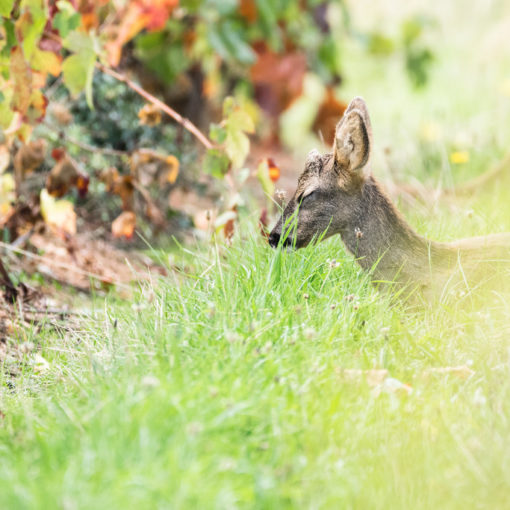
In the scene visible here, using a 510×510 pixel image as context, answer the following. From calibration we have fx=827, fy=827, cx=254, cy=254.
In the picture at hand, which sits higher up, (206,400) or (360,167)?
(360,167)

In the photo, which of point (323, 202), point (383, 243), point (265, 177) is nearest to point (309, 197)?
point (323, 202)

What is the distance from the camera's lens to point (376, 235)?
3.31 metres

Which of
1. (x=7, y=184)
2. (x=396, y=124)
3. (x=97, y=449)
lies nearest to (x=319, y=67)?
(x=396, y=124)

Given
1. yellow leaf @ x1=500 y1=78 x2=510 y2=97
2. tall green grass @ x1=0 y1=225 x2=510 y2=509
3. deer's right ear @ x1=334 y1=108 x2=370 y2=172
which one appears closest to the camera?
tall green grass @ x1=0 y1=225 x2=510 y2=509

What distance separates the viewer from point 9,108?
3992 mm

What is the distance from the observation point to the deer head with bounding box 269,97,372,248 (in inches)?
129

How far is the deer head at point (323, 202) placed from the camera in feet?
10.8

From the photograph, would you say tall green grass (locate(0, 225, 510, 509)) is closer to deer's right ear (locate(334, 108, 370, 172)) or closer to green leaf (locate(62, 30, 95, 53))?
deer's right ear (locate(334, 108, 370, 172))

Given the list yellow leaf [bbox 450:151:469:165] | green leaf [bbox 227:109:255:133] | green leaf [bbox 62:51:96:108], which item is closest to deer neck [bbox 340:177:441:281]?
green leaf [bbox 227:109:255:133]

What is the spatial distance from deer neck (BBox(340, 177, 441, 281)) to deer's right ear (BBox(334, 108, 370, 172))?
129 mm

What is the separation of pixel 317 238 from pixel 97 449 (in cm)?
149

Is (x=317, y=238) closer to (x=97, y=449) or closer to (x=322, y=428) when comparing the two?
(x=322, y=428)

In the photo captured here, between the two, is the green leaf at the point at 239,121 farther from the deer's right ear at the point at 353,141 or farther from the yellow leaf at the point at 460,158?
the yellow leaf at the point at 460,158

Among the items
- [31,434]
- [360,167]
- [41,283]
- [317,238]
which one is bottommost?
[41,283]
